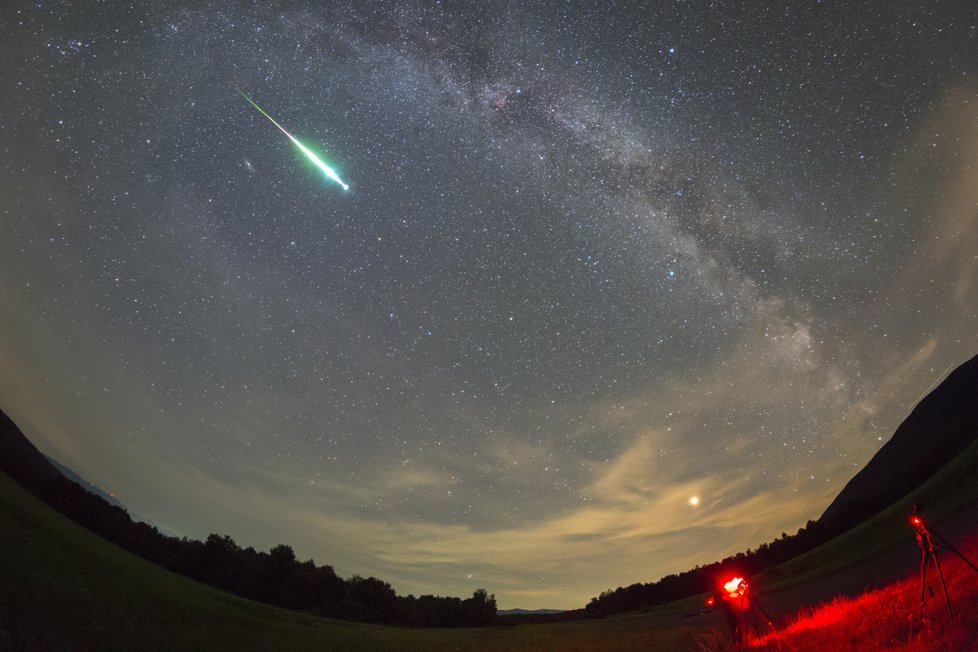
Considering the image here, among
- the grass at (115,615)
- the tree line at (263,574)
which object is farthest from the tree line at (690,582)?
the grass at (115,615)

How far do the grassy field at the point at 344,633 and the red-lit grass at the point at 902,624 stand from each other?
4 cm

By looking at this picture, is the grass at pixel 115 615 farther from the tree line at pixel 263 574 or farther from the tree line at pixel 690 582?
the tree line at pixel 690 582

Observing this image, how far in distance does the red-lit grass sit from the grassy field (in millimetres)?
37

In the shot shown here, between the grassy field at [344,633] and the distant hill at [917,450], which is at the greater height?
the distant hill at [917,450]

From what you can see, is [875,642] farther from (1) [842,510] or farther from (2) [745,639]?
(1) [842,510]

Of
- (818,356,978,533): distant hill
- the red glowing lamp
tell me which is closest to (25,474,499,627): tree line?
the red glowing lamp

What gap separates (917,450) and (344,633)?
108811 millimetres

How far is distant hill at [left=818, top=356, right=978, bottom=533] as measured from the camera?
6950 centimetres

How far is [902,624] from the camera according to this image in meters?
8.97

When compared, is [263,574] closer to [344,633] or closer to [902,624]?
[344,633]

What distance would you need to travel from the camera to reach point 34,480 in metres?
59.2

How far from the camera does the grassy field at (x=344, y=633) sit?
9.94 meters

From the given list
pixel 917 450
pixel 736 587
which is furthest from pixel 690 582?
pixel 736 587

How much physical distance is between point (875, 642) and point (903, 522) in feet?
167
